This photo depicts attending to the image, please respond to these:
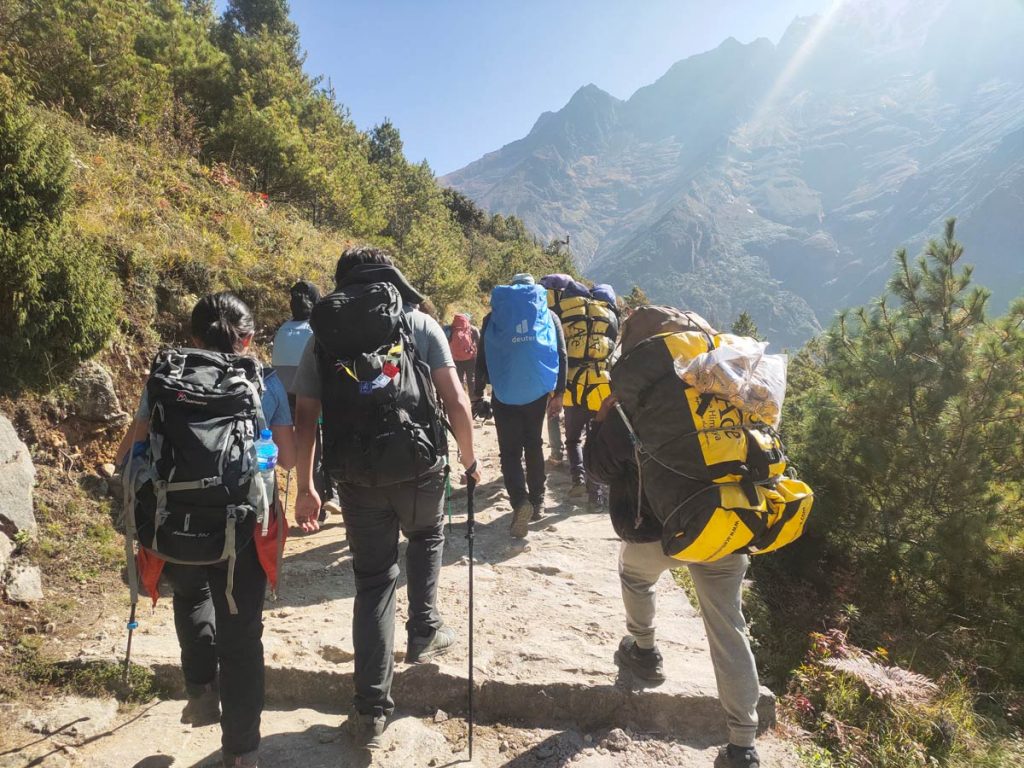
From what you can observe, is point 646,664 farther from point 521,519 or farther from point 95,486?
point 95,486

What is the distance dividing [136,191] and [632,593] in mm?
8841

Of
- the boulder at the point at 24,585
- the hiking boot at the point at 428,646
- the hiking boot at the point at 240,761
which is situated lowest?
the hiking boot at the point at 240,761

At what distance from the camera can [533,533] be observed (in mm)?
4895

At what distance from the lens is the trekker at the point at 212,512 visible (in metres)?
2.00

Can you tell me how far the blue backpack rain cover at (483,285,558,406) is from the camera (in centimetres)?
438

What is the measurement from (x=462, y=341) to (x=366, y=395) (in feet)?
21.5

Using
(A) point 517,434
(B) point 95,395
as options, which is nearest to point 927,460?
(A) point 517,434

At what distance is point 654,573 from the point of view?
2609mm

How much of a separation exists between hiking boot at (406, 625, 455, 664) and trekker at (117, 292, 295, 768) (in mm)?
831

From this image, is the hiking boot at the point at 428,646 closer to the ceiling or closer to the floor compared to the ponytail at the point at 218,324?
closer to the floor

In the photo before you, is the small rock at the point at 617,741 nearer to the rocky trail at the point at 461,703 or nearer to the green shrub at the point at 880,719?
the rocky trail at the point at 461,703

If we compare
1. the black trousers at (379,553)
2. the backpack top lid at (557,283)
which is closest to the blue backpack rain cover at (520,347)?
the backpack top lid at (557,283)

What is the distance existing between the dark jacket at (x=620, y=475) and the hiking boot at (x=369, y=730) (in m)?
1.31

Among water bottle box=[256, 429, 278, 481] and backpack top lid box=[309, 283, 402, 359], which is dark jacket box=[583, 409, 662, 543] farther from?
water bottle box=[256, 429, 278, 481]
